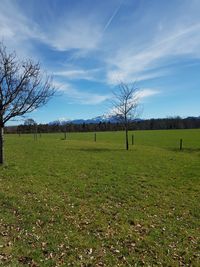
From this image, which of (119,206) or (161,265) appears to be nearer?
(161,265)

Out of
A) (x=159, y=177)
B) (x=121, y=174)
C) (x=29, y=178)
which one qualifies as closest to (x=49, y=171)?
(x=29, y=178)

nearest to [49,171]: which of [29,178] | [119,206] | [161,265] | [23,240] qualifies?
[29,178]

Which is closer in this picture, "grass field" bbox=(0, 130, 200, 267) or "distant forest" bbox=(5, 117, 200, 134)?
"grass field" bbox=(0, 130, 200, 267)

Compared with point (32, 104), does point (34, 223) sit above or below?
below

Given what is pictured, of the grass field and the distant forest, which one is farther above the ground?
the distant forest

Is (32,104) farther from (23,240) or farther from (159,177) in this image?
(23,240)

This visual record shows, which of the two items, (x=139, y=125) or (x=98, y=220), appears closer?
(x=98, y=220)

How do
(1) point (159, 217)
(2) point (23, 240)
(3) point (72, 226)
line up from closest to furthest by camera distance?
(2) point (23, 240) < (3) point (72, 226) < (1) point (159, 217)

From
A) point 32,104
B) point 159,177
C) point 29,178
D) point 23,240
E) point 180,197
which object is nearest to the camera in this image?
point 23,240

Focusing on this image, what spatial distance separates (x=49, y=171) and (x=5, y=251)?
1042 cm

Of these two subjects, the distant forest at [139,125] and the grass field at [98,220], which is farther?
the distant forest at [139,125]

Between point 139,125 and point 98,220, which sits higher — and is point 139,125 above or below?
above

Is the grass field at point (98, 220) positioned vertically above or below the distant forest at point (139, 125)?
below

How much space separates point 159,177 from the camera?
1642cm
